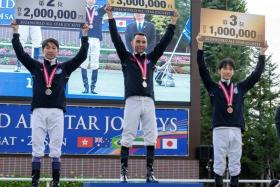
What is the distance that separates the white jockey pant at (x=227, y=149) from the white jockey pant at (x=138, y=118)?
0.79 meters

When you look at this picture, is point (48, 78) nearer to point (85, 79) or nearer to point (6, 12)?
point (85, 79)

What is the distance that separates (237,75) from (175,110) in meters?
8.40

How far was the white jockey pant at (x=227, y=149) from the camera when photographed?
6.71 m

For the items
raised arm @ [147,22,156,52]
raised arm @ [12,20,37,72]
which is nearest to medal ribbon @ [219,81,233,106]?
raised arm @ [12,20,37,72]

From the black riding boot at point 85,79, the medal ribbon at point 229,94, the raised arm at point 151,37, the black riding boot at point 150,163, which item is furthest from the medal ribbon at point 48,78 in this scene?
the raised arm at point 151,37

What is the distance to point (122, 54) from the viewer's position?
22.3ft

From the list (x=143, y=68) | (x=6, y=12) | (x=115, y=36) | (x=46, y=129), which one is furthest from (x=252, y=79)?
(x=6, y=12)

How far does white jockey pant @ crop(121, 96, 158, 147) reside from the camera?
6.57m

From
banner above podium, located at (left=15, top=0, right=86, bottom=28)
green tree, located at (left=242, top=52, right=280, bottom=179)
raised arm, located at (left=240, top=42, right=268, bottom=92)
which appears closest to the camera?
raised arm, located at (left=240, top=42, right=268, bottom=92)

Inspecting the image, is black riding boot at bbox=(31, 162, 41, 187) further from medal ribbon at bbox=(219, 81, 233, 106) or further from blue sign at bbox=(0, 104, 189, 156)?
blue sign at bbox=(0, 104, 189, 156)

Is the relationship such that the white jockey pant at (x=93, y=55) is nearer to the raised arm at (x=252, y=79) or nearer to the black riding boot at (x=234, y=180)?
the raised arm at (x=252, y=79)

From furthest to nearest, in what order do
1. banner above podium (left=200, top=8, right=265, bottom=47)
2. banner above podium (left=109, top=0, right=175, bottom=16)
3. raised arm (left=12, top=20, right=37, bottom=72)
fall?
1. banner above podium (left=200, top=8, right=265, bottom=47)
2. banner above podium (left=109, top=0, right=175, bottom=16)
3. raised arm (left=12, top=20, right=37, bottom=72)

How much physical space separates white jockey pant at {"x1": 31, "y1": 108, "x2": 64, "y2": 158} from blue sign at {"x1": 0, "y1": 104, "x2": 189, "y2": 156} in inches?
292

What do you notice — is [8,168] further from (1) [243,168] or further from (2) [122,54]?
(1) [243,168]
